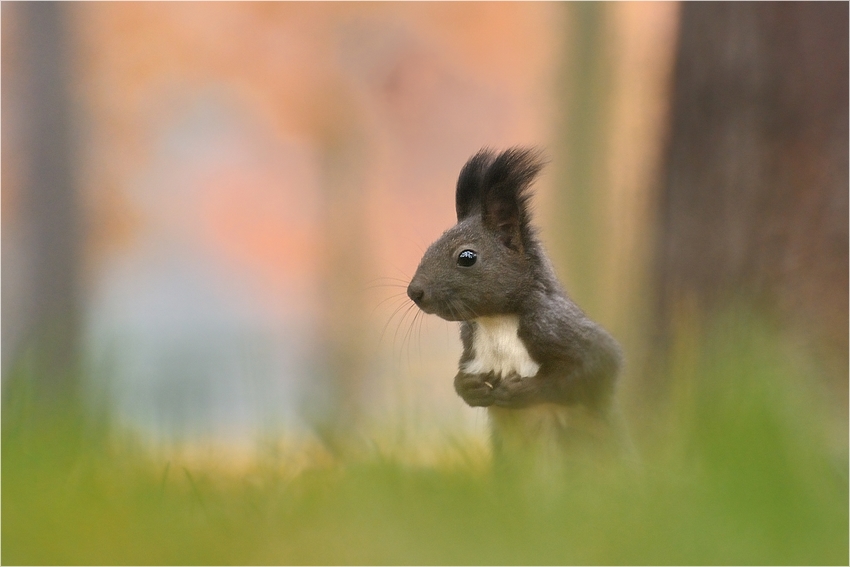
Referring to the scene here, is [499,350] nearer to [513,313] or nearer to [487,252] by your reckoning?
[513,313]

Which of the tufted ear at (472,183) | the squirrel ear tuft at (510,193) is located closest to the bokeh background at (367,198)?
the squirrel ear tuft at (510,193)

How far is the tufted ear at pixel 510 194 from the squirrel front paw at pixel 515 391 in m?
0.45

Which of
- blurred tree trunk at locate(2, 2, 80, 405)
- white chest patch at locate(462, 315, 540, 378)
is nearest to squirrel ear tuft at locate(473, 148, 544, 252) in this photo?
white chest patch at locate(462, 315, 540, 378)

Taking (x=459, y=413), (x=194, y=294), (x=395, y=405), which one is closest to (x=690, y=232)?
(x=459, y=413)

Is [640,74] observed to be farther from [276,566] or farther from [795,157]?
[276,566]

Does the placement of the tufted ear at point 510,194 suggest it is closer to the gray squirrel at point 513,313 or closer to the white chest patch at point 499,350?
the gray squirrel at point 513,313

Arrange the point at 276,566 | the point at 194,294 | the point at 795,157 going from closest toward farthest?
1. the point at 276,566
2. the point at 795,157
3. the point at 194,294

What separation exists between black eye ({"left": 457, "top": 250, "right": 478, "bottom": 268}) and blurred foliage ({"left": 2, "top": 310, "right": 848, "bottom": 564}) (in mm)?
765

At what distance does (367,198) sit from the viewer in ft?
30.9

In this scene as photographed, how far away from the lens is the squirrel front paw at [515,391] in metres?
2.81

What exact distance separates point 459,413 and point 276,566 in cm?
137

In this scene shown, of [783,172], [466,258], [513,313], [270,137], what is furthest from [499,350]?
[270,137]

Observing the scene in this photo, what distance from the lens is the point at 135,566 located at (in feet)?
6.24

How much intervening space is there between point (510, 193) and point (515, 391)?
0.67m
